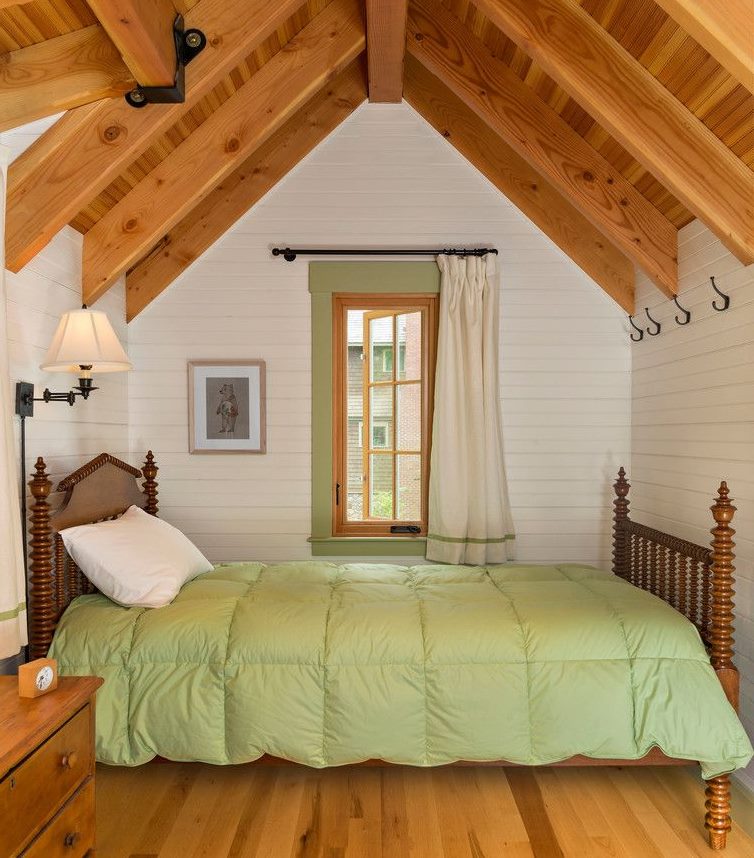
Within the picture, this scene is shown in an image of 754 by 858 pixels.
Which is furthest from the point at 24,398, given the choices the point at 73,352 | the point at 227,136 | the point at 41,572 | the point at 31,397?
the point at 227,136

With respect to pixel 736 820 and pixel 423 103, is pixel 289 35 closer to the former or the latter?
pixel 423 103

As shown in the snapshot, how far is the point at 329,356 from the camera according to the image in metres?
4.03

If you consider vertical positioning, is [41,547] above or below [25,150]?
below

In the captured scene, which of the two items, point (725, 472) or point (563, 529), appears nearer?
point (725, 472)

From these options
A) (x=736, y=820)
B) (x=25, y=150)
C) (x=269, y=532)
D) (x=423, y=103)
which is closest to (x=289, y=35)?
(x=423, y=103)

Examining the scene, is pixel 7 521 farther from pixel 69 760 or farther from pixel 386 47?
pixel 386 47

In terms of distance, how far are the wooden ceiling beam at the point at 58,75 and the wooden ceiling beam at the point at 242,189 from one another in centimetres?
161

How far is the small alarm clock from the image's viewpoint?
69.7 inches

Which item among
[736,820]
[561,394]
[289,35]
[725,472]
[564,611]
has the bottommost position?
[736,820]

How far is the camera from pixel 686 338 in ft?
10.8

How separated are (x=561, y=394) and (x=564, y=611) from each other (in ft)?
5.51

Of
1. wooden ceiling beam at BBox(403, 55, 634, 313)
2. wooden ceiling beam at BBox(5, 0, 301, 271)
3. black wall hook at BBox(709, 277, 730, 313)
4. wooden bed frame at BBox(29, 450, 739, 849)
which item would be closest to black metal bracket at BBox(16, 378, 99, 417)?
wooden bed frame at BBox(29, 450, 739, 849)

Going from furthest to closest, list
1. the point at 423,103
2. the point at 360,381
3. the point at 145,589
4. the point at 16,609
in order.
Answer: the point at 360,381 → the point at 423,103 → the point at 145,589 → the point at 16,609

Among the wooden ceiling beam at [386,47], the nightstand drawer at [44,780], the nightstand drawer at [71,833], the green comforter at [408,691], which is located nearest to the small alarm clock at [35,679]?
the nightstand drawer at [44,780]
